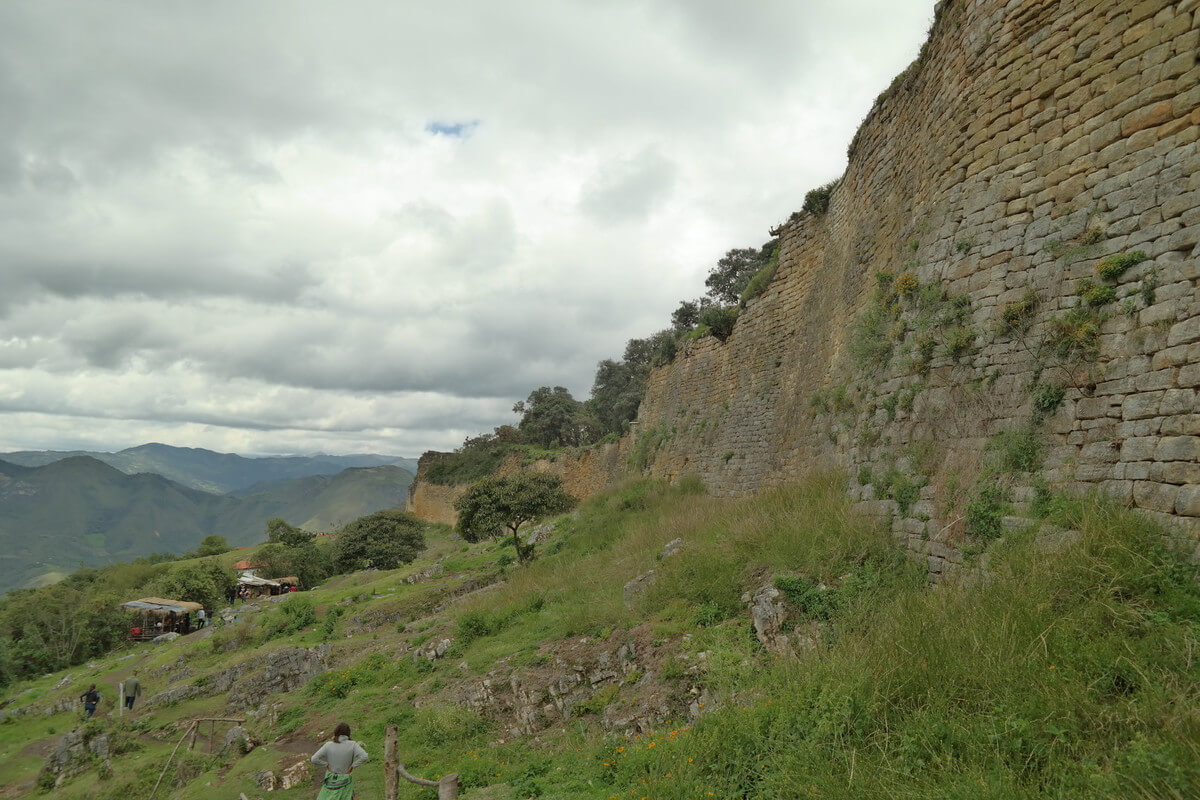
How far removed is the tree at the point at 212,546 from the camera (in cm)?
5656

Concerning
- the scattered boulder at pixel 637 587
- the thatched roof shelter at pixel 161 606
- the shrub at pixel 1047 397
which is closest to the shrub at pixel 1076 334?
the shrub at pixel 1047 397

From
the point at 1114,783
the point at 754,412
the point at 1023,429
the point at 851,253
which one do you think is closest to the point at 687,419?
the point at 754,412

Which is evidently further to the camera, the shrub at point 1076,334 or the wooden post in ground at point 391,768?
the wooden post in ground at point 391,768

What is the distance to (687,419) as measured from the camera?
21.0 m

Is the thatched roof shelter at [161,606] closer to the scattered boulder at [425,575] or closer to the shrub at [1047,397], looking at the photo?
the scattered boulder at [425,575]

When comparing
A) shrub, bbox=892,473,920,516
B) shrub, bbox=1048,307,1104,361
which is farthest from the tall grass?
→ shrub, bbox=892,473,920,516

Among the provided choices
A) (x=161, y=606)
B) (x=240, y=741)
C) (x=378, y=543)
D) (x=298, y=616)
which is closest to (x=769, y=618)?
(x=240, y=741)

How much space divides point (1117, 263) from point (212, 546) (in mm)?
71125

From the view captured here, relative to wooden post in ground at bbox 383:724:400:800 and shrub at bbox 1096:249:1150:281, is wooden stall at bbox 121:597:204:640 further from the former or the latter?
shrub at bbox 1096:249:1150:281

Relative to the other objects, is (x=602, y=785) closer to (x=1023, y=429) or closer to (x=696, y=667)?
(x=696, y=667)

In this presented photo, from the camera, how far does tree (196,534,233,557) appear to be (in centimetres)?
5656

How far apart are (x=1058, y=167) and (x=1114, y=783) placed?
5657 mm

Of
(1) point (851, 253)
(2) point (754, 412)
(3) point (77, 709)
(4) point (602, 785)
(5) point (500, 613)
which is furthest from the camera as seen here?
(3) point (77, 709)

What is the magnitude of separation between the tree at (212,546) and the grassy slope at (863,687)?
54.9m
